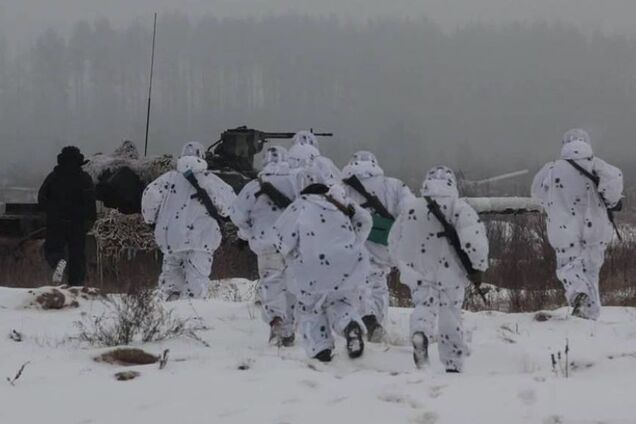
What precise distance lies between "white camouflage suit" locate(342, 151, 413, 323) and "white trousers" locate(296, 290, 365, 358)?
1715mm

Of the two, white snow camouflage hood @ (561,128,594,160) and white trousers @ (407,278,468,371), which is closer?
white trousers @ (407,278,468,371)

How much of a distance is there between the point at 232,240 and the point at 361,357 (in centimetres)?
1046

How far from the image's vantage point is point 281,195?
300 inches

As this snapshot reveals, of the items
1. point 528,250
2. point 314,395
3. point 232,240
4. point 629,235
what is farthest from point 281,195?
point 629,235

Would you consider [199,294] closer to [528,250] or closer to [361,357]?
[361,357]

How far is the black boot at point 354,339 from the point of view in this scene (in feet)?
21.0

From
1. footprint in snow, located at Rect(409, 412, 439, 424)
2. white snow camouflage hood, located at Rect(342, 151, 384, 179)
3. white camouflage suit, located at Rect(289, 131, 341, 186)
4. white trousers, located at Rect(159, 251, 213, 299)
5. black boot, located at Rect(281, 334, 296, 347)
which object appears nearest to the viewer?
footprint in snow, located at Rect(409, 412, 439, 424)

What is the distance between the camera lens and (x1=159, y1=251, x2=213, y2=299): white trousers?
34.0ft

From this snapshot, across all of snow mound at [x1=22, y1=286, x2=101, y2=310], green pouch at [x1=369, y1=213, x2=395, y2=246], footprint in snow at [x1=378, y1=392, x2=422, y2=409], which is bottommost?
footprint in snow at [x1=378, y1=392, x2=422, y2=409]

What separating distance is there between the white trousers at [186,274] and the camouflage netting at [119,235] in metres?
6.84

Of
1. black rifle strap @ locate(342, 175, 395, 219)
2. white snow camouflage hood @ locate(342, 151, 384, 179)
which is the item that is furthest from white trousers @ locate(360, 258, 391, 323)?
white snow camouflage hood @ locate(342, 151, 384, 179)

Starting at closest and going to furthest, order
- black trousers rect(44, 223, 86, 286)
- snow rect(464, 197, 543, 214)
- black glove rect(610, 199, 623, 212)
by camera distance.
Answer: black glove rect(610, 199, 623, 212)
black trousers rect(44, 223, 86, 286)
snow rect(464, 197, 543, 214)

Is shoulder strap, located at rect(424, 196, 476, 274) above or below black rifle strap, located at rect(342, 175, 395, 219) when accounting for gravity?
below

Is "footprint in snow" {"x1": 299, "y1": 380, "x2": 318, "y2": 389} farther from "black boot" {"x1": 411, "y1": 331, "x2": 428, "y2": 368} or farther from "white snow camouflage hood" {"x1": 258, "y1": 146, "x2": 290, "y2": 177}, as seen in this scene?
"white snow camouflage hood" {"x1": 258, "y1": 146, "x2": 290, "y2": 177}
